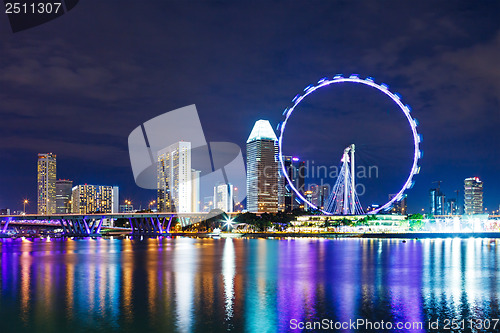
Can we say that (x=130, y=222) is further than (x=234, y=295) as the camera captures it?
Yes

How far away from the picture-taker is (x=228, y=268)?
51.6 meters

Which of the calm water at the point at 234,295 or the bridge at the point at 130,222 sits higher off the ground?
the calm water at the point at 234,295

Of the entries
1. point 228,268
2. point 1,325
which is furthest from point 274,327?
point 228,268

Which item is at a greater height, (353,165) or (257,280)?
(353,165)

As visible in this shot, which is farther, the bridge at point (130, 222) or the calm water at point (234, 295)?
the bridge at point (130, 222)

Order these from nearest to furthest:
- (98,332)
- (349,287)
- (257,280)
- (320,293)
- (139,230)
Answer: (98,332) < (320,293) < (349,287) < (257,280) < (139,230)

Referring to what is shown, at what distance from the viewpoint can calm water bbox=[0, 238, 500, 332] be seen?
87.1 ft

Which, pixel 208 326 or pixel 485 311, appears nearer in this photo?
pixel 208 326

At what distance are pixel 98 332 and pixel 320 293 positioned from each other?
15.8 m

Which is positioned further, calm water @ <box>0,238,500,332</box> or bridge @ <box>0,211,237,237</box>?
bridge @ <box>0,211,237,237</box>

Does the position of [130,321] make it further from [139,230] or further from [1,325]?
[139,230]

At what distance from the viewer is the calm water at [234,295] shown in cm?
2655

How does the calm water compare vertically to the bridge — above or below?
above

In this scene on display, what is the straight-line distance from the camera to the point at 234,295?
34.1 m
